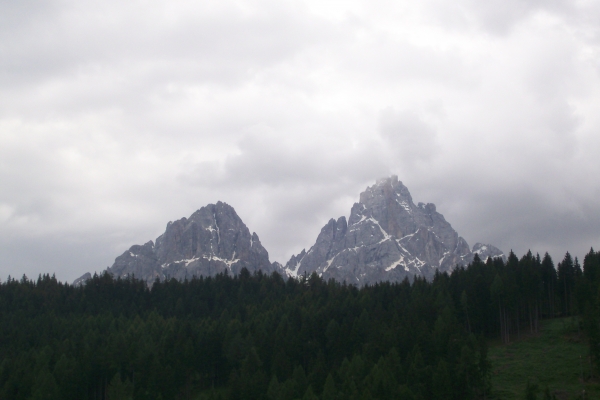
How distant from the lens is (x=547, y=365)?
277ft

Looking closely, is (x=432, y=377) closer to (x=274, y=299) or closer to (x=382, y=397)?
(x=382, y=397)

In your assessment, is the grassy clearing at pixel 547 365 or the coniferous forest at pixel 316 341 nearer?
the grassy clearing at pixel 547 365

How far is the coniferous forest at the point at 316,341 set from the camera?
251ft

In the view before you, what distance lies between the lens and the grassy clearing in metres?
75.8

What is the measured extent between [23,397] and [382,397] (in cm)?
5171

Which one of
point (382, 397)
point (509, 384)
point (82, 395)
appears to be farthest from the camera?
point (82, 395)

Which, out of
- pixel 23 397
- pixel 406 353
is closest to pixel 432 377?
pixel 406 353

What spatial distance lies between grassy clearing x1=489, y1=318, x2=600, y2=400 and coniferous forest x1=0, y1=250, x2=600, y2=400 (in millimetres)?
2903

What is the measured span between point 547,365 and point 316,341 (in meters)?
34.0

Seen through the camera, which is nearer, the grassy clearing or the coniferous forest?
the grassy clearing

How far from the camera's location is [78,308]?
456 ft

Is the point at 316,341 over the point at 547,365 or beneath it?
over

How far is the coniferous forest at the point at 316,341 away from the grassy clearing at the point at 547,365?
2.90 m

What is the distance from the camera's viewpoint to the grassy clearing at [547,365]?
249 feet
